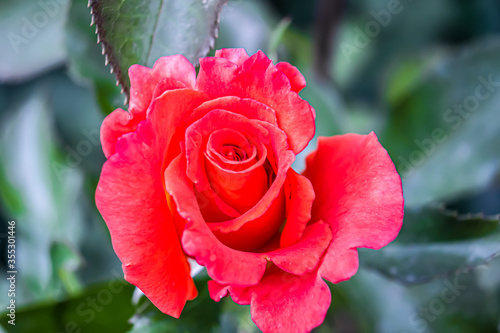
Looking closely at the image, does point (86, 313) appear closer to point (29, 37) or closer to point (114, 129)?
point (114, 129)

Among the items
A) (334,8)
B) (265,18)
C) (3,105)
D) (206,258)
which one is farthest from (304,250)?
(3,105)

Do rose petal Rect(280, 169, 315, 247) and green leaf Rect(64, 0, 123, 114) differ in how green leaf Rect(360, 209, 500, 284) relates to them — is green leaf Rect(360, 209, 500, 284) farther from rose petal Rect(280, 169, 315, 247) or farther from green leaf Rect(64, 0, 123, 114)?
green leaf Rect(64, 0, 123, 114)

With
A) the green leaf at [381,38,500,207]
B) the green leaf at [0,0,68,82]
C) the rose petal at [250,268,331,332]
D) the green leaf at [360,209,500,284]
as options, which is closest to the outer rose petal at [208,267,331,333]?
the rose petal at [250,268,331,332]

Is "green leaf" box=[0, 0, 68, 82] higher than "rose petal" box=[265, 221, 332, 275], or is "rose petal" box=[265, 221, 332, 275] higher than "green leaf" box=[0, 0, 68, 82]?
"rose petal" box=[265, 221, 332, 275]

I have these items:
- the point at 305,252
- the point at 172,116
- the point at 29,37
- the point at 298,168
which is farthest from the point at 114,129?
the point at 29,37

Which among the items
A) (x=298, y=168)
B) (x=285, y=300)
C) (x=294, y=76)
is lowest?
(x=298, y=168)

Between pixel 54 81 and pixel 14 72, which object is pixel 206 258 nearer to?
pixel 14 72

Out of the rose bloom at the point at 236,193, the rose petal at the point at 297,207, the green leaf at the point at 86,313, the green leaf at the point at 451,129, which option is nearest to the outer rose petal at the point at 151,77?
the rose bloom at the point at 236,193
